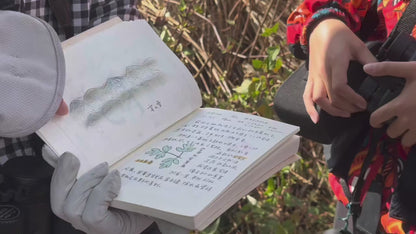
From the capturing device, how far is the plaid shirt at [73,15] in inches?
36.6

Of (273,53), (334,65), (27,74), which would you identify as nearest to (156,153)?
(27,74)

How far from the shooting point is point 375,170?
1060 millimetres

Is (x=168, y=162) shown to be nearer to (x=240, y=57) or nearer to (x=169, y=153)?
(x=169, y=153)

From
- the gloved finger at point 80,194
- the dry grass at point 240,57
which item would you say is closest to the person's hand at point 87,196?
the gloved finger at point 80,194

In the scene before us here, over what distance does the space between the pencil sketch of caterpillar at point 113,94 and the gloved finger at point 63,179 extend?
8 cm

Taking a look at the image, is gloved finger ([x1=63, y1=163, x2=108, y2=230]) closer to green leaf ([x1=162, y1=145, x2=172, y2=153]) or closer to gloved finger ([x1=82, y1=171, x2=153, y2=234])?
gloved finger ([x1=82, y1=171, x2=153, y2=234])

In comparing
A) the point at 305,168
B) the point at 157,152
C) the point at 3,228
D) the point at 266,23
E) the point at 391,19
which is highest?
the point at 391,19

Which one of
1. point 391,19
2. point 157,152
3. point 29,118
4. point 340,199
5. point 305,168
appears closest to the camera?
point 29,118

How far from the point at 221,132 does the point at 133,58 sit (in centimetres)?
20

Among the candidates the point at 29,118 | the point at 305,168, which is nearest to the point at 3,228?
the point at 29,118

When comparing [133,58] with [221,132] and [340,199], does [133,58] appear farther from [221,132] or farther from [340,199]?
[340,199]

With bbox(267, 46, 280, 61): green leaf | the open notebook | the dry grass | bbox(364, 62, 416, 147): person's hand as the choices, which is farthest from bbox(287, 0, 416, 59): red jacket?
the dry grass

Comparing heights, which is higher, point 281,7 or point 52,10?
point 52,10

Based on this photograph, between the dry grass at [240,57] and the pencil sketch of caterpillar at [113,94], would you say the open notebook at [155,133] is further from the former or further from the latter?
the dry grass at [240,57]
